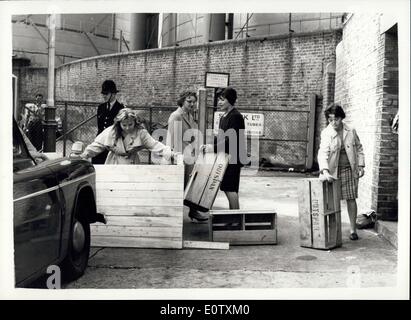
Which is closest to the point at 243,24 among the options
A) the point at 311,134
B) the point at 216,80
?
the point at 311,134

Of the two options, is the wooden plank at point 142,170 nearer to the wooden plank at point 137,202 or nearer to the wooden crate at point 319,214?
the wooden plank at point 137,202

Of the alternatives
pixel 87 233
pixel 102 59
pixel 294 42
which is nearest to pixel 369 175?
pixel 87 233

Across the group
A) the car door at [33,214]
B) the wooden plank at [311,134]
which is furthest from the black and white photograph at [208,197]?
the wooden plank at [311,134]

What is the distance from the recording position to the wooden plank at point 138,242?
5.19m

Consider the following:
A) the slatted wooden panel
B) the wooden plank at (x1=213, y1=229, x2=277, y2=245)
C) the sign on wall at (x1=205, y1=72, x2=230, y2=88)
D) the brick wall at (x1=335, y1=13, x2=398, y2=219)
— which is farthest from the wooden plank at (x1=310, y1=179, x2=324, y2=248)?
the sign on wall at (x1=205, y1=72, x2=230, y2=88)

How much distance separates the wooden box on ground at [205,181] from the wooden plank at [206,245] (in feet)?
2.64

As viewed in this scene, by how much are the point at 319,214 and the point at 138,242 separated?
77.8 inches

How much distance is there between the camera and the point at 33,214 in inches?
123

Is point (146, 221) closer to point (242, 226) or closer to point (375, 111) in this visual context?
point (242, 226)

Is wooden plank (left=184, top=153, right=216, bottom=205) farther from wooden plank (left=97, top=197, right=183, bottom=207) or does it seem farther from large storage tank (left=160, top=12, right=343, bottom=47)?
large storage tank (left=160, top=12, right=343, bottom=47)

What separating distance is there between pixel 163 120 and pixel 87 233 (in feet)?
38.9

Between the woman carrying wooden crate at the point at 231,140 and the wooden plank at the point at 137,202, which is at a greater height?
the woman carrying wooden crate at the point at 231,140

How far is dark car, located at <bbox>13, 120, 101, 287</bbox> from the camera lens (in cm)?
309

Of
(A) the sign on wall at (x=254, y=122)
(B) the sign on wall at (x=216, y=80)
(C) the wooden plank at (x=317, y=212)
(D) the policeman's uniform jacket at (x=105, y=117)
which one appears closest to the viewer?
(C) the wooden plank at (x=317, y=212)
